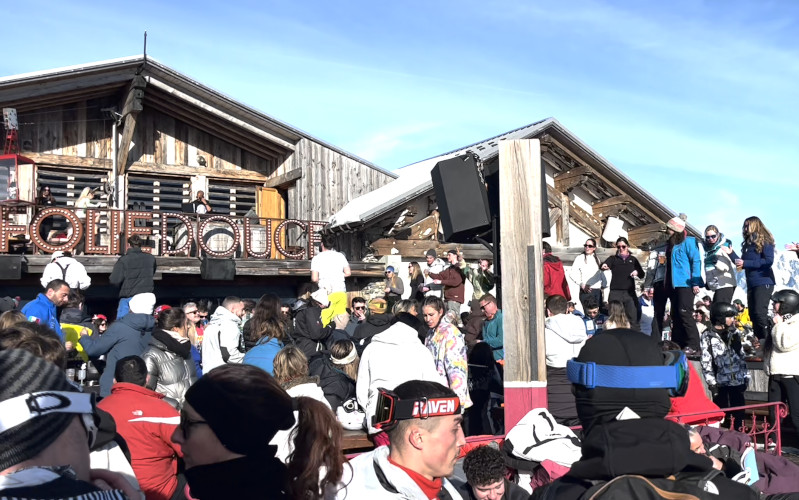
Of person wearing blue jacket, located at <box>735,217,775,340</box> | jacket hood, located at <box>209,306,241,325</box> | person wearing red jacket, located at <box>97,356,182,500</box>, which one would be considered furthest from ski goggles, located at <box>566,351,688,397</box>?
person wearing blue jacket, located at <box>735,217,775,340</box>

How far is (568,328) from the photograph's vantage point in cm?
741

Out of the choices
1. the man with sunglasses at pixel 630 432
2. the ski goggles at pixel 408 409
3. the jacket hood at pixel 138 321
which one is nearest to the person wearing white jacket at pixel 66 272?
the jacket hood at pixel 138 321

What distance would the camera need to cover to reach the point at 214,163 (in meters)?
17.7

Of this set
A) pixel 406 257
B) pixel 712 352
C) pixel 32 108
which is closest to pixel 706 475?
pixel 712 352

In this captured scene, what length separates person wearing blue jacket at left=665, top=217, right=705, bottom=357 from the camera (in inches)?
407

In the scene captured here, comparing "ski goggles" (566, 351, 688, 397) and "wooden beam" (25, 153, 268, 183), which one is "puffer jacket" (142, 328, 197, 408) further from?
"wooden beam" (25, 153, 268, 183)

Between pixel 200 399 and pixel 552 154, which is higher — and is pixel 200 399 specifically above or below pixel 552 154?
below

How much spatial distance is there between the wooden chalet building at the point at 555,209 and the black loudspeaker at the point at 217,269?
2236 mm

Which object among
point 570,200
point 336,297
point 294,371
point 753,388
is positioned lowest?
point 753,388

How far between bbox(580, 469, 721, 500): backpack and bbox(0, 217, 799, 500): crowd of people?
0.11 feet

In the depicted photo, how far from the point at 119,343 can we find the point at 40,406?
6.06 metres

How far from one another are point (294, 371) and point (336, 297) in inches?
242

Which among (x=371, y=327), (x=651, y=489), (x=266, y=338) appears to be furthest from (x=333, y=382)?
(x=651, y=489)

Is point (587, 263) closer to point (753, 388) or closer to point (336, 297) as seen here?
point (753, 388)
